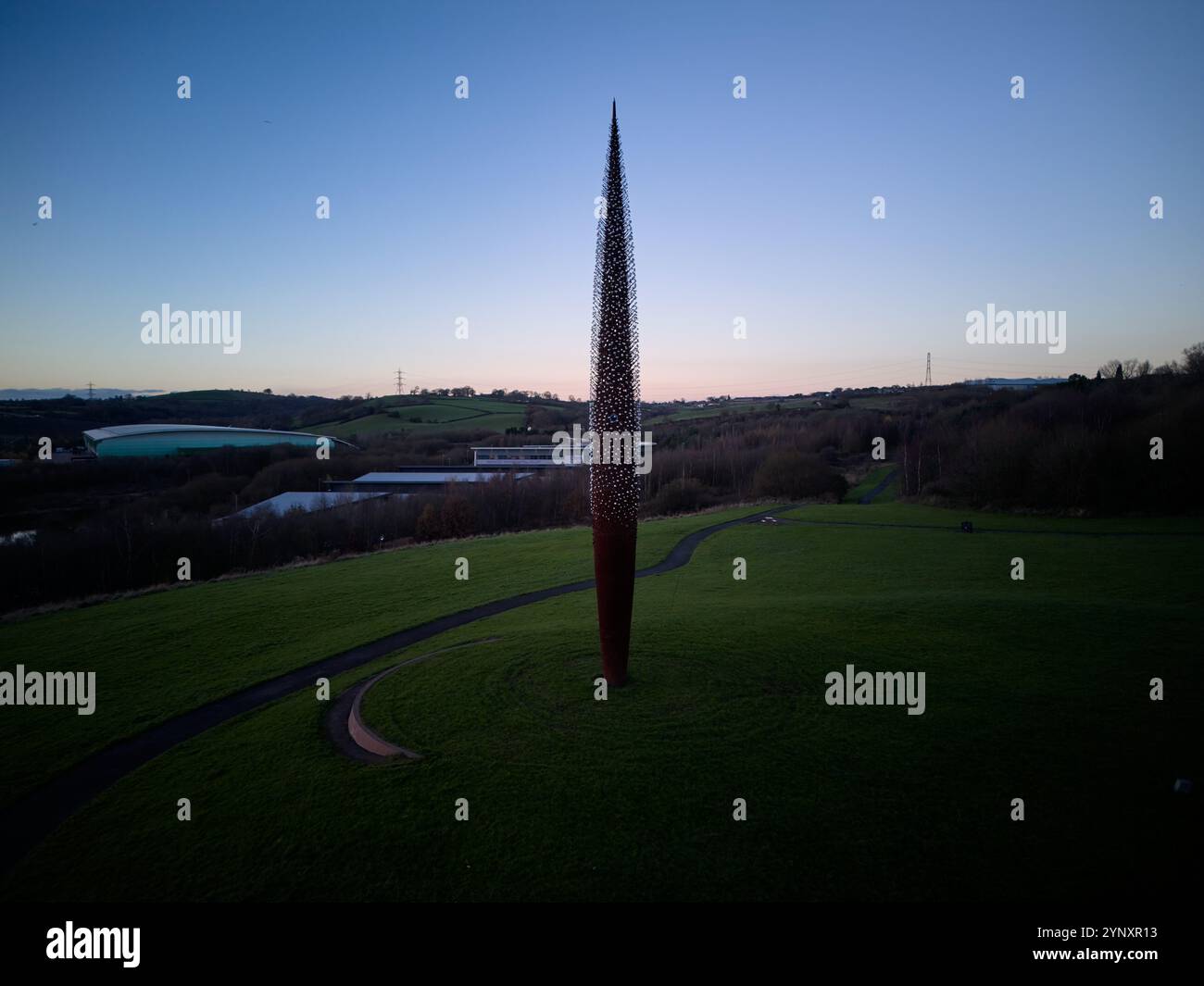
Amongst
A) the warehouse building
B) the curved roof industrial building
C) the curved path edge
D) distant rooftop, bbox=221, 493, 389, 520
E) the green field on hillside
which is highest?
the green field on hillside

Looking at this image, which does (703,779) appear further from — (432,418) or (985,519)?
(432,418)

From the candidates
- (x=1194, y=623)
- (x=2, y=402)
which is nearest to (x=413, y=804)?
(x=1194, y=623)

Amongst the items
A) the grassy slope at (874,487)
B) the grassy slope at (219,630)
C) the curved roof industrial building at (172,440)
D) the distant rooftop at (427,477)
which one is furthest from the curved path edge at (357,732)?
the curved roof industrial building at (172,440)

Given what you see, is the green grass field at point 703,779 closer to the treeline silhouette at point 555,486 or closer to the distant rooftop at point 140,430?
the treeline silhouette at point 555,486

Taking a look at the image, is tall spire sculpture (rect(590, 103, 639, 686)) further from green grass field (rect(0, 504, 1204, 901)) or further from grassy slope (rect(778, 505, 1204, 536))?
grassy slope (rect(778, 505, 1204, 536))

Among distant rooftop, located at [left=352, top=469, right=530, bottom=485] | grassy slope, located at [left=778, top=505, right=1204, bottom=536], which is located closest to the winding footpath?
grassy slope, located at [left=778, top=505, right=1204, bottom=536]
